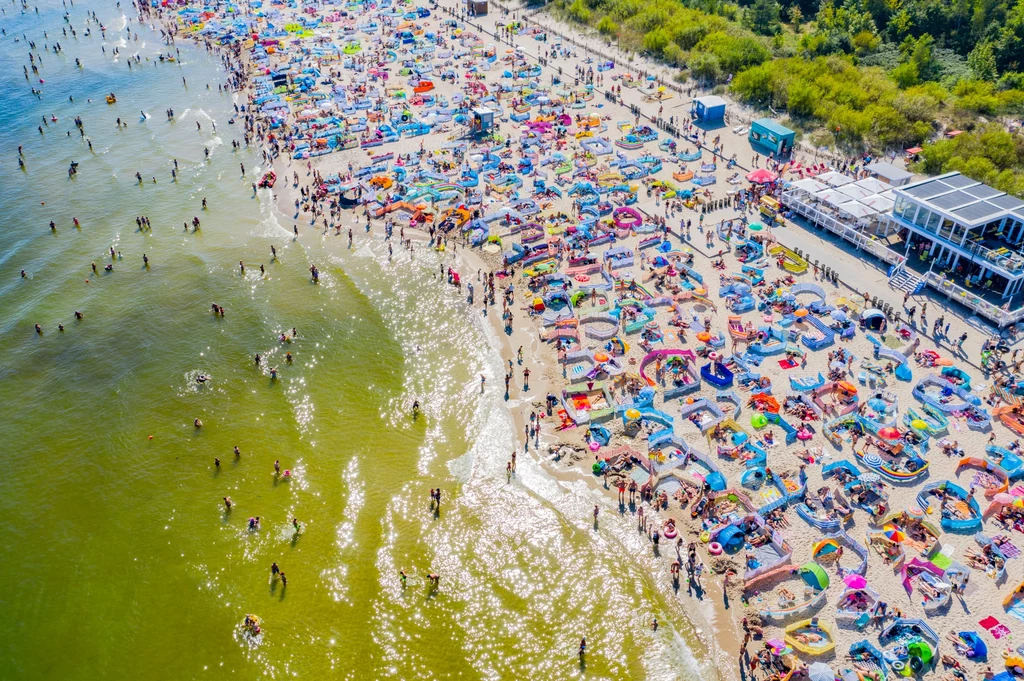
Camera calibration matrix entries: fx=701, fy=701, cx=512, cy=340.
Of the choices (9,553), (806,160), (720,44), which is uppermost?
(720,44)

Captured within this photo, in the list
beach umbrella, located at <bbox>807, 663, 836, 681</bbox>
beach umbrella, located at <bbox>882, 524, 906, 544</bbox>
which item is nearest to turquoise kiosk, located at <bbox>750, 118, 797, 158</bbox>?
beach umbrella, located at <bbox>882, 524, 906, 544</bbox>

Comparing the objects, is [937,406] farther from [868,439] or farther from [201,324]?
[201,324]

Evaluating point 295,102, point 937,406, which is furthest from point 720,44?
point 937,406

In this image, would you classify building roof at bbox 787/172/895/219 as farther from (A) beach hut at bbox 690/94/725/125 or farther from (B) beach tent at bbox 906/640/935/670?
(B) beach tent at bbox 906/640/935/670

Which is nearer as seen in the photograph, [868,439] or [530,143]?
[868,439]

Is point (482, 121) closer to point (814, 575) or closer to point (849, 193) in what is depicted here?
point (849, 193)

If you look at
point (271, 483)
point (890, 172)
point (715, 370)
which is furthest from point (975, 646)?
point (890, 172)
